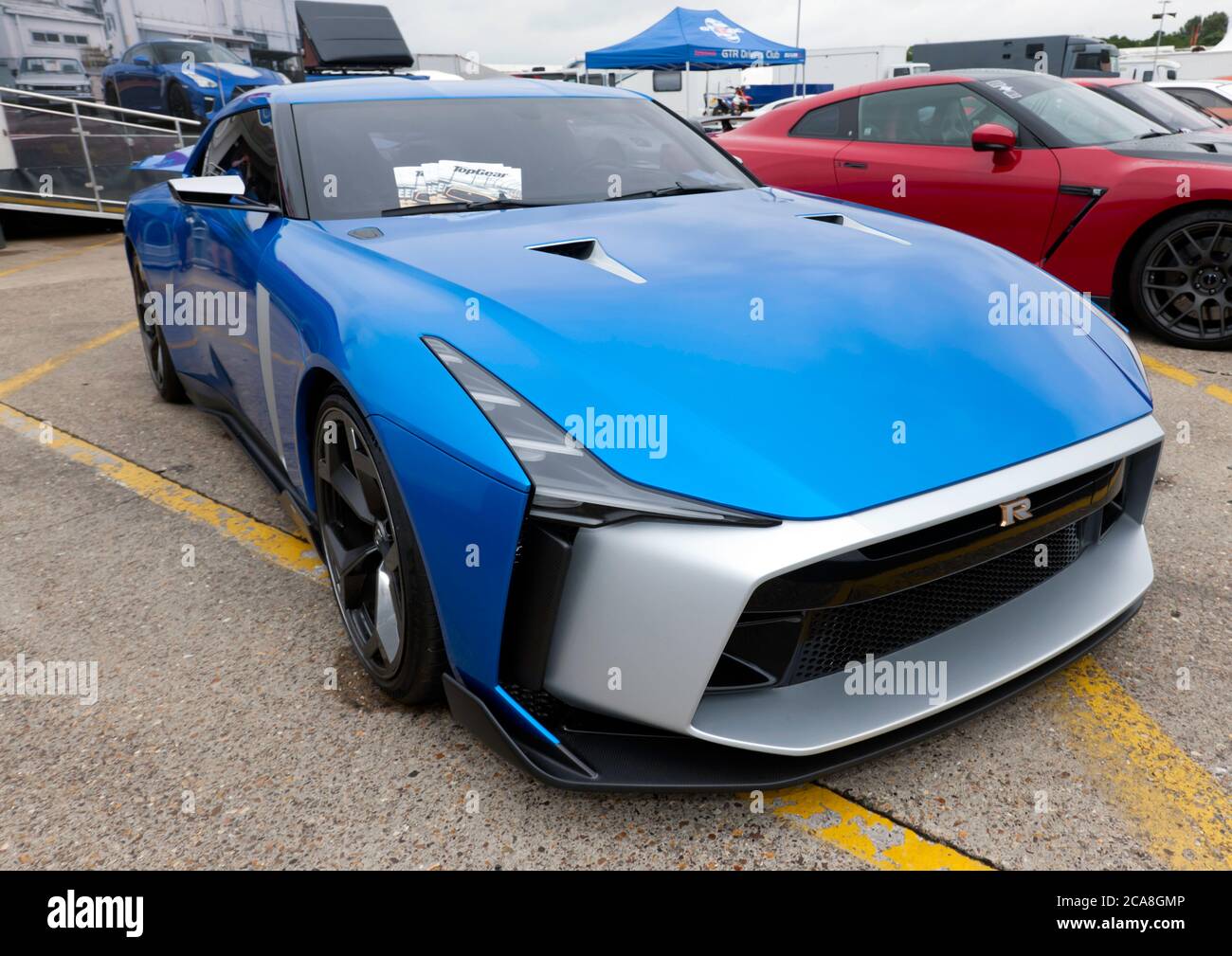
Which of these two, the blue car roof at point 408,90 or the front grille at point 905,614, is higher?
the blue car roof at point 408,90

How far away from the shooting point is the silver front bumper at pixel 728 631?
1419 millimetres

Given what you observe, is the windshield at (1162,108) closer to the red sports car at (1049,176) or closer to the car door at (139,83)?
the red sports car at (1049,176)

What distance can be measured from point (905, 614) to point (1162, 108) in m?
6.35

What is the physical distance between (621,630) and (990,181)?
4397 millimetres

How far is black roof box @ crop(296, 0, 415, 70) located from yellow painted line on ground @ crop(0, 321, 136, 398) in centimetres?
1028

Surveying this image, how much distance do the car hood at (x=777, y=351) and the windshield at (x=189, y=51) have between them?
11753 mm

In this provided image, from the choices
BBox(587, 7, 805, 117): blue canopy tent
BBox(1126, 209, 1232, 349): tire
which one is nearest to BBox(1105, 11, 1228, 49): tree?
BBox(587, 7, 805, 117): blue canopy tent

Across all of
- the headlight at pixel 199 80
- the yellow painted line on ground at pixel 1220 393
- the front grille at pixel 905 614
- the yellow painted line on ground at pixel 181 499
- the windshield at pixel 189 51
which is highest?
the windshield at pixel 189 51

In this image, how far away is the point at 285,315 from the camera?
225cm

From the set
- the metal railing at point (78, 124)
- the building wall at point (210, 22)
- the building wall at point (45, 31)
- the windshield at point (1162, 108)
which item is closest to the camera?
the windshield at point (1162, 108)

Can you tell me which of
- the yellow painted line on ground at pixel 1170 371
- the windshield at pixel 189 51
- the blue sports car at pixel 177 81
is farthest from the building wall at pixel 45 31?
the yellow painted line on ground at pixel 1170 371

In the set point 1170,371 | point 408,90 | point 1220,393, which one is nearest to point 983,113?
point 1170,371

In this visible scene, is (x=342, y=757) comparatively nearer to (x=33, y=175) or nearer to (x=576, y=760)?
(x=576, y=760)
